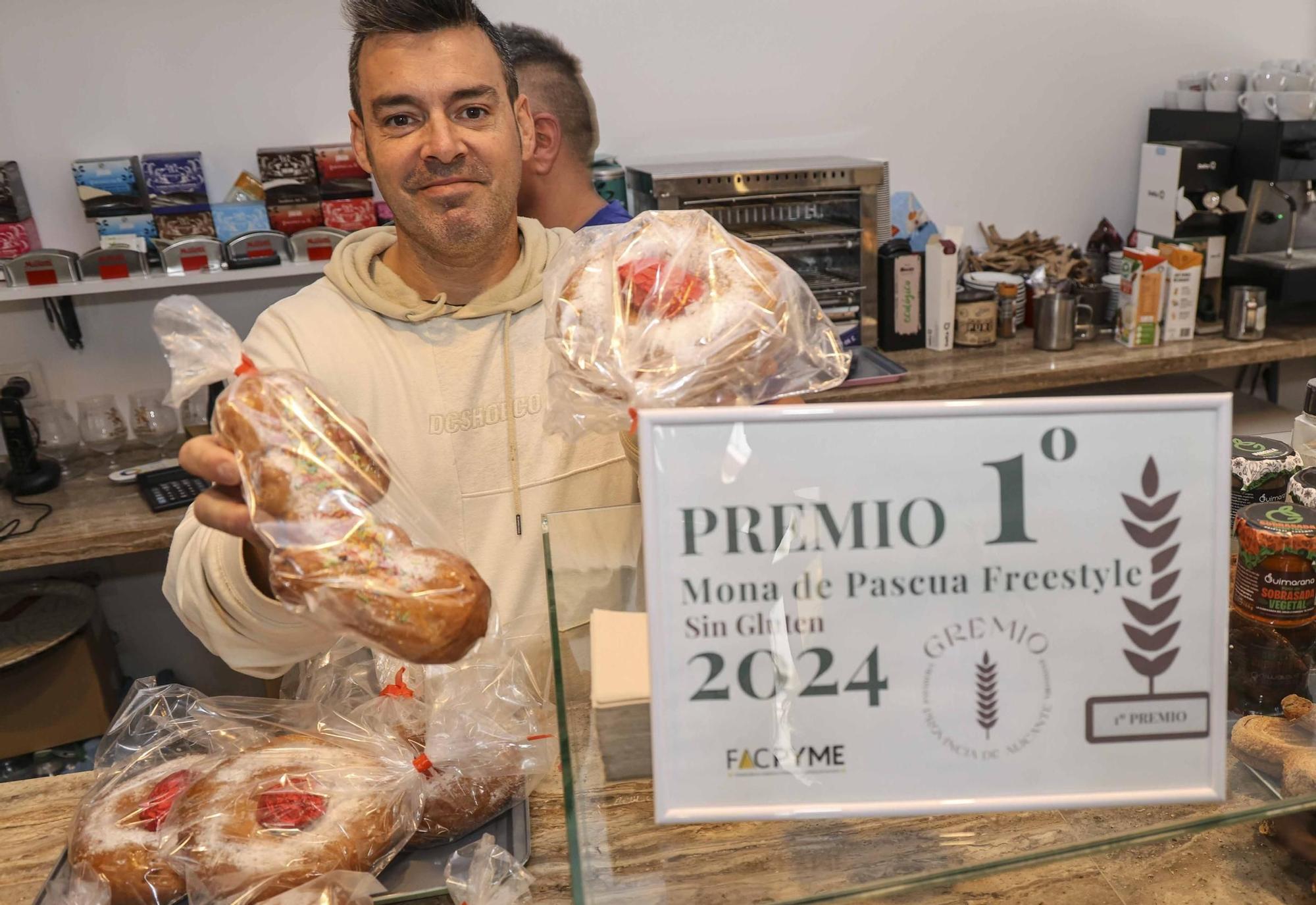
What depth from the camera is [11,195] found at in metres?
2.68

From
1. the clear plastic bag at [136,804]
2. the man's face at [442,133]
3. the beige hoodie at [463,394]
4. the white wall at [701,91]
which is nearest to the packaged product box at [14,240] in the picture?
the white wall at [701,91]

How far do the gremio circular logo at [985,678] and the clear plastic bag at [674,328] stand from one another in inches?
10.6

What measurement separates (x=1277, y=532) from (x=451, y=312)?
1.12 meters

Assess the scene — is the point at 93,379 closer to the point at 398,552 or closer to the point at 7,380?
the point at 7,380

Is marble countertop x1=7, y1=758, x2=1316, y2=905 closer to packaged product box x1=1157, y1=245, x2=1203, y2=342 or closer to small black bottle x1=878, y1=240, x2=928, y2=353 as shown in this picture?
small black bottle x1=878, y1=240, x2=928, y2=353

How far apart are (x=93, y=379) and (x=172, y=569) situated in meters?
2.15

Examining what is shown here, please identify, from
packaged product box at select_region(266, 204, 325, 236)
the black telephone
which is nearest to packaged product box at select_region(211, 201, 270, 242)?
packaged product box at select_region(266, 204, 325, 236)

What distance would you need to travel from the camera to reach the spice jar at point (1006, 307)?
3211 millimetres

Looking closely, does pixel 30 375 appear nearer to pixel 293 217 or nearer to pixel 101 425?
pixel 101 425

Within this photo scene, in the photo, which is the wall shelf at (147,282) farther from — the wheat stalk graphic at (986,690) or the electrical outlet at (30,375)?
the wheat stalk graphic at (986,690)

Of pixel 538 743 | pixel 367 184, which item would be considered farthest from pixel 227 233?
pixel 538 743

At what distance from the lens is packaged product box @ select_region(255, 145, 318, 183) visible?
280 cm

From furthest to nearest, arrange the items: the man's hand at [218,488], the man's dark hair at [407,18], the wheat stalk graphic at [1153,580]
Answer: the man's dark hair at [407,18] → the man's hand at [218,488] → the wheat stalk graphic at [1153,580]

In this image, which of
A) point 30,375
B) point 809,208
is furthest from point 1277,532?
point 30,375
